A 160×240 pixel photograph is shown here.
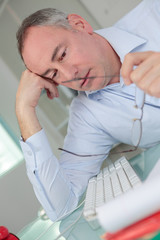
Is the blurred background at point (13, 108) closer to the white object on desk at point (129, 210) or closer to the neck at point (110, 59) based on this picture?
the neck at point (110, 59)

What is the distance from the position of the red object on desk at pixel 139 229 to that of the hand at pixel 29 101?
2.63 feet

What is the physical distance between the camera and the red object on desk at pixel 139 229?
0.32 m

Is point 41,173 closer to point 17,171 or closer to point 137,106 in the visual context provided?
point 137,106

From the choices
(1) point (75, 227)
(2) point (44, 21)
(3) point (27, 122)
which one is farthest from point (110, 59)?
(1) point (75, 227)

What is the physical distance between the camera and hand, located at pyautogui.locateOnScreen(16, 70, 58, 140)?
1118mm

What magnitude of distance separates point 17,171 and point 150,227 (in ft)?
6.90

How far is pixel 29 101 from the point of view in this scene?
1187 mm

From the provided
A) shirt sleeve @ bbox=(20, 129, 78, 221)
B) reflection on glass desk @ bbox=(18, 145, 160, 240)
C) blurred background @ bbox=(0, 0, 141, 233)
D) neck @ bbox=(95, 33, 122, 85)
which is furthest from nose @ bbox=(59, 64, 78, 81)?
blurred background @ bbox=(0, 0, 141, 233)

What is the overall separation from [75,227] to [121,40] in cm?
83

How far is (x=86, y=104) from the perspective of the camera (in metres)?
1.30

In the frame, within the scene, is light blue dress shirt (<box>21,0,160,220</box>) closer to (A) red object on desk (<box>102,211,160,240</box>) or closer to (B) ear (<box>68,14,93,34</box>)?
(B) ear (<box>68,14,93,34</box>)

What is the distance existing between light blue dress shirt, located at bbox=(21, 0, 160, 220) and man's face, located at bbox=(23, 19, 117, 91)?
12cm

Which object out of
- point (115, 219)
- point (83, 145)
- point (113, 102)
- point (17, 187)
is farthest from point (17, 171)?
point (115, 219)

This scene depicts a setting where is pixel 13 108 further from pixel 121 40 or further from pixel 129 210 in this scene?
pixel 129 210
